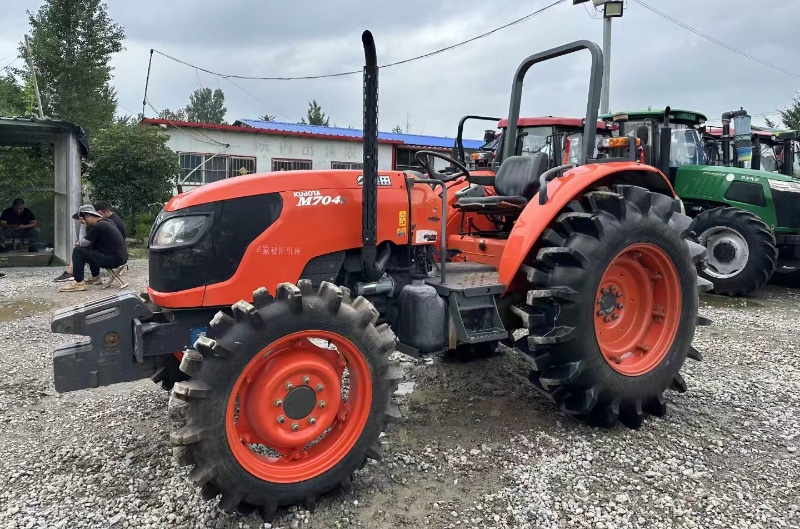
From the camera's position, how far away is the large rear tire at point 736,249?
25.1 feet

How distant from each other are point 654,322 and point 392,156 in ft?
51.5

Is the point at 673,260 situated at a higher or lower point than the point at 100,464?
higher

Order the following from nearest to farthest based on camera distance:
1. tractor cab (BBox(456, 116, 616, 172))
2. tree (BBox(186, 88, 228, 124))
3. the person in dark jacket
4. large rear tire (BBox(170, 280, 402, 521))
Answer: large rear tire (BBox(170, 280, 402, 521)) < the person in dark jacket < tractor cab (BBox(456, 116, 616, 172)) < tree (BBox(186, 88, 228, 124))

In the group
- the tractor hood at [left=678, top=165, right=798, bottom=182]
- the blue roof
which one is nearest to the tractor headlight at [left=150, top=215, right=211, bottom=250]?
the tractor hood at [left=678, top=165, right=798, bottom=182]

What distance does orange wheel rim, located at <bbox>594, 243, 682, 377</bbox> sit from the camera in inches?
140

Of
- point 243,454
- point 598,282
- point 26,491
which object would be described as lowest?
point 26,491

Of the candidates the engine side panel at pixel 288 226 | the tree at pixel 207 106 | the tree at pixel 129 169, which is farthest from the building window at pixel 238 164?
the tree at pixel 207 106

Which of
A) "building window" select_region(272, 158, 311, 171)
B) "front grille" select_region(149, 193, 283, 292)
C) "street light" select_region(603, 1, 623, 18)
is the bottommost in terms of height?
"front grille" select_region(149, 193, 283, 292)

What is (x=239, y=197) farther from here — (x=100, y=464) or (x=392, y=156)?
(x=392, y=156)

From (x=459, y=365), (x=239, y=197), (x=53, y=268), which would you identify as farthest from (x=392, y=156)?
(x=239, y=197)

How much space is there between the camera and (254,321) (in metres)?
2.40

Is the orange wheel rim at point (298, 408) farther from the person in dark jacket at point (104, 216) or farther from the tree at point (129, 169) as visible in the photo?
the tree at point (129, 169)

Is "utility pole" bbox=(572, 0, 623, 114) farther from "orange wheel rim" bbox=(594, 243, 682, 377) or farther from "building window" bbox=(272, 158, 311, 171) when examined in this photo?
"orange wheel rim" bbox=(594, 243, 682, 377)

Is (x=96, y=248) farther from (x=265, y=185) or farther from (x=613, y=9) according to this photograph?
(x=613, y=9)
